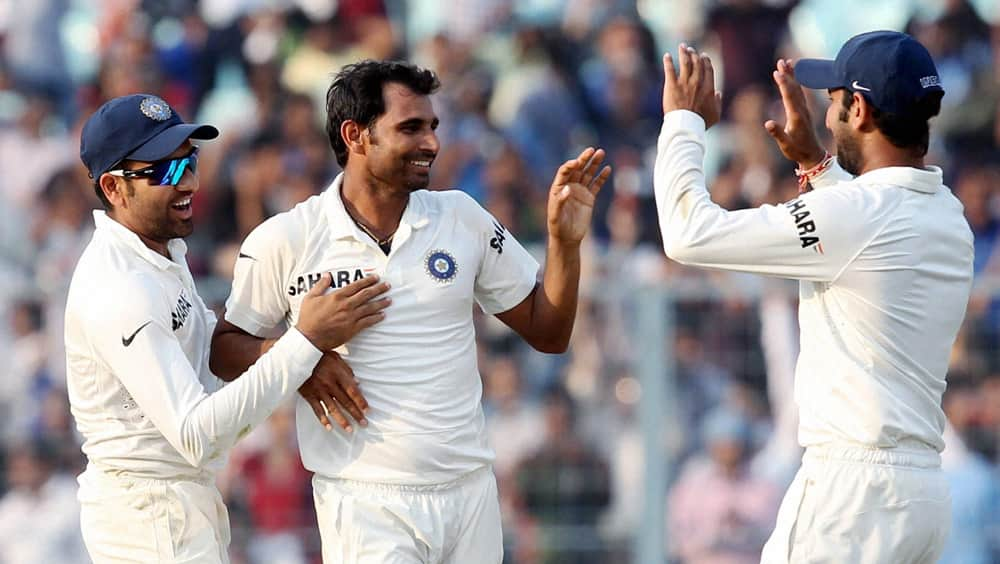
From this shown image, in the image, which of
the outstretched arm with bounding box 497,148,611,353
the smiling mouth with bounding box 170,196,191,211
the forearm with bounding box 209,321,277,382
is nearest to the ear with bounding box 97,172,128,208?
the smiling mouth with bounding box 170,196,191,211

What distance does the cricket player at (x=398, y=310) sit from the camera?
5.05 meters

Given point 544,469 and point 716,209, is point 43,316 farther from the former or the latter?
point 716,209

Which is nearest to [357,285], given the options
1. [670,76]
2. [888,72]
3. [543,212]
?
[670,76]

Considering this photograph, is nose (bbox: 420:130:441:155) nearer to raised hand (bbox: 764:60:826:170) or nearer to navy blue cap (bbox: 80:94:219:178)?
navy blue cap (bbox: 80:94:219:178)

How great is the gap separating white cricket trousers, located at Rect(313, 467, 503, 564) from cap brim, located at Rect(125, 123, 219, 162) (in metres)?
1.14

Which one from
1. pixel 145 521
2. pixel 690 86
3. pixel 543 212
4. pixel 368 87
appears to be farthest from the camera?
pixel 543 212

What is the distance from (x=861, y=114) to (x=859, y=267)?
452 mm

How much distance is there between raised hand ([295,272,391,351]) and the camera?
4.92m

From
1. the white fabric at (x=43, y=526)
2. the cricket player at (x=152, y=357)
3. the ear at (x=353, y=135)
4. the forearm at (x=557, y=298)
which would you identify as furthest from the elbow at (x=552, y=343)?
the white fabric at (x=43, y=526)

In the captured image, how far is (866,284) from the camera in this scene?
466 cm

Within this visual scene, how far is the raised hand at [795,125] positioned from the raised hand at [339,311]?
1.34m

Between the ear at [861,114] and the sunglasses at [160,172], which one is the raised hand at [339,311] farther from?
the ear at [861,114]

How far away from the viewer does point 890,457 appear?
15.4ft

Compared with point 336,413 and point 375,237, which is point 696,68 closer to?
point 375,237
